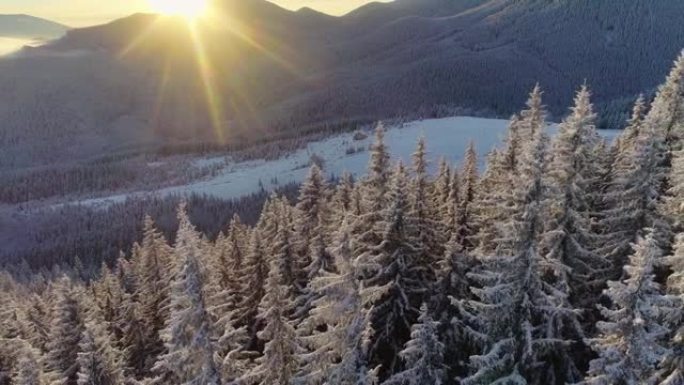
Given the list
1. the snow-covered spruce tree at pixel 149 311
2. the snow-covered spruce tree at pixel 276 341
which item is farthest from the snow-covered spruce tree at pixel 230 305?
the snow-covered spruce tree at pixel 149 311

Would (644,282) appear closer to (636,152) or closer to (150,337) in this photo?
(636,152)

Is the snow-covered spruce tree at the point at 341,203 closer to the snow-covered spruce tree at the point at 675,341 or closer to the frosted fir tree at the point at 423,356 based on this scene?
the frosted fir tree at the point at 423,356

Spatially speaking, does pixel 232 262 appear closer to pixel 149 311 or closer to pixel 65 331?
pixel 149 311

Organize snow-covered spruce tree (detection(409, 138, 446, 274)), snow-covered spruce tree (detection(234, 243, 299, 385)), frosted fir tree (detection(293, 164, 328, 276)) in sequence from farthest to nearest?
1. frosted fir tree (detection(293, 164, 328, 276))
2. snow-covered spruce tree (detection(409, 138, 446, 274))
3. snow-covered spruce tree (detection(234, 243, 299, 385))

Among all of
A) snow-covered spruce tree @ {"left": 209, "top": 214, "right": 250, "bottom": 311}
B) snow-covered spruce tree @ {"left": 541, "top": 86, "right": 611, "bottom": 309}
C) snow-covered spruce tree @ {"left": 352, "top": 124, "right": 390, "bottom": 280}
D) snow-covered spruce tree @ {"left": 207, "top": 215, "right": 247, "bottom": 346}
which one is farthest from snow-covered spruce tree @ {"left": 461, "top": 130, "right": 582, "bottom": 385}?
snow-covered spruce tree @ {"left": 209, "top": 214, "right": 250, "bottom": 311}

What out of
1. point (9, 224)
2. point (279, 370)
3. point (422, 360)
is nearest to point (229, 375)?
point (279, 370)

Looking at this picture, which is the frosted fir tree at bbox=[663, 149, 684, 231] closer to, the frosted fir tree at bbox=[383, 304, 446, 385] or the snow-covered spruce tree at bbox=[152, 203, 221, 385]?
the frosted fir tree at bbox=[383, 304, 446, 385]
